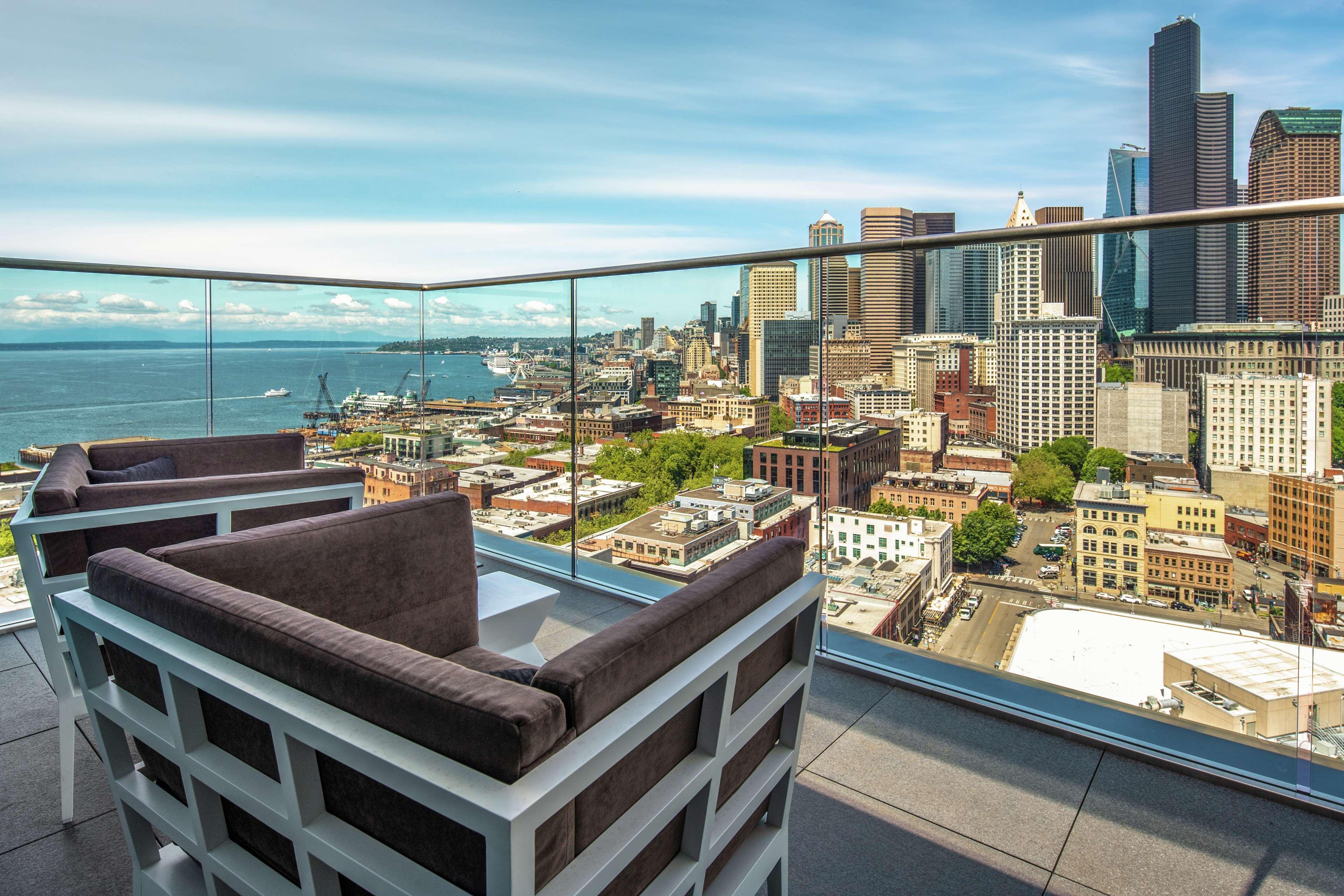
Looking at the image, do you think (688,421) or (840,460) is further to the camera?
(688,421)

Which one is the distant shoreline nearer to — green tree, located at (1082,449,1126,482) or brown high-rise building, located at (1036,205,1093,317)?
brown high-rise building, located at (1036,205,1093,317)

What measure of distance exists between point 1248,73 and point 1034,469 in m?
62.9

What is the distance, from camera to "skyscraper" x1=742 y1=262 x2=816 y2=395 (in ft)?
8.43

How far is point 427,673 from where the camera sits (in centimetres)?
77

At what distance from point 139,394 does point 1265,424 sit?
4418 millimetres

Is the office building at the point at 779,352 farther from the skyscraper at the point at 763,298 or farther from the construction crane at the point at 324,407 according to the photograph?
the construction crane at the point at 324,407

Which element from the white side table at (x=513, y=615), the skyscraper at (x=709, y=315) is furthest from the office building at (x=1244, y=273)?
the white side table at (x=513, y=615)

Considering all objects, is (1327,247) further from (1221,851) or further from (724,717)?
(724,717)

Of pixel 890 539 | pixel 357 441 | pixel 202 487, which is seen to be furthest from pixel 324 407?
pixel 890 539

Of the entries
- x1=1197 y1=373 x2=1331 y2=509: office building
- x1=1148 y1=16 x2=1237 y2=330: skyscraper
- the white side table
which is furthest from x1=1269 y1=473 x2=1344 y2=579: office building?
x1=1148 y1=16 x2=1237 y2=330: skyscraper

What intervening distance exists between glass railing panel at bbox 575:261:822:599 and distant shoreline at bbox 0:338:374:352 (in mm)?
1829

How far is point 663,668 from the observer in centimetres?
90

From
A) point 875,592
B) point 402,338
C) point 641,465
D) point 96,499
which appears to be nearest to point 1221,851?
point 875,592

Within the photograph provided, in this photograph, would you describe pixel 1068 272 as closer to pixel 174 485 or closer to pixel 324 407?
pixel 174 485
